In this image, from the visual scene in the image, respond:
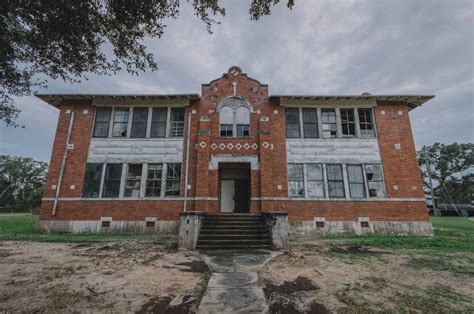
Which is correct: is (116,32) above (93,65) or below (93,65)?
above

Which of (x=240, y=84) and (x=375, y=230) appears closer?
(x=375, y=230)

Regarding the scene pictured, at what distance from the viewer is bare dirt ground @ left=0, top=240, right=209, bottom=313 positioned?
3.42 m

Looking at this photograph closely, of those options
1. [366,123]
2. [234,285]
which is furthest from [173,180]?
[366,123]

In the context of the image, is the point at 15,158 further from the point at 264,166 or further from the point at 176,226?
the point at 264,166

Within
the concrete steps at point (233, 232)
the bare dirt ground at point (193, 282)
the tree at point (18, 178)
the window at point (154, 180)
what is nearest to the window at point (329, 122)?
the concrete steps at point (233, 232)

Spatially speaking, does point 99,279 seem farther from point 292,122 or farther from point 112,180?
point 292,122

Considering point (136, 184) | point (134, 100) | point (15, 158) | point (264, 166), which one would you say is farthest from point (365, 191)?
point (15, 158)

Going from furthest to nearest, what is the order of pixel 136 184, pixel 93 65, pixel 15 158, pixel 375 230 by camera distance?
1. pixel 15 158
2. pixel 136 184
3. pixel 375 230
4. pixel 93 65

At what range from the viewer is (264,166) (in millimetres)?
11367

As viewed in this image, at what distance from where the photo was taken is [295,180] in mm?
11594

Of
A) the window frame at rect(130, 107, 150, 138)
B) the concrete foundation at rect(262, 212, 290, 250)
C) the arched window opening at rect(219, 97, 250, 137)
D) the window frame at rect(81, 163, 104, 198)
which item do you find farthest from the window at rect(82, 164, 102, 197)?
the concrete foundation at rect(262, 212, 290, 250)

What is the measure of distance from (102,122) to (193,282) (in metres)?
11.6

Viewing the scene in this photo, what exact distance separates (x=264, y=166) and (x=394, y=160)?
24.3 ft

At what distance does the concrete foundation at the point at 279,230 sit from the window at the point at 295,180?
322 centimetres
